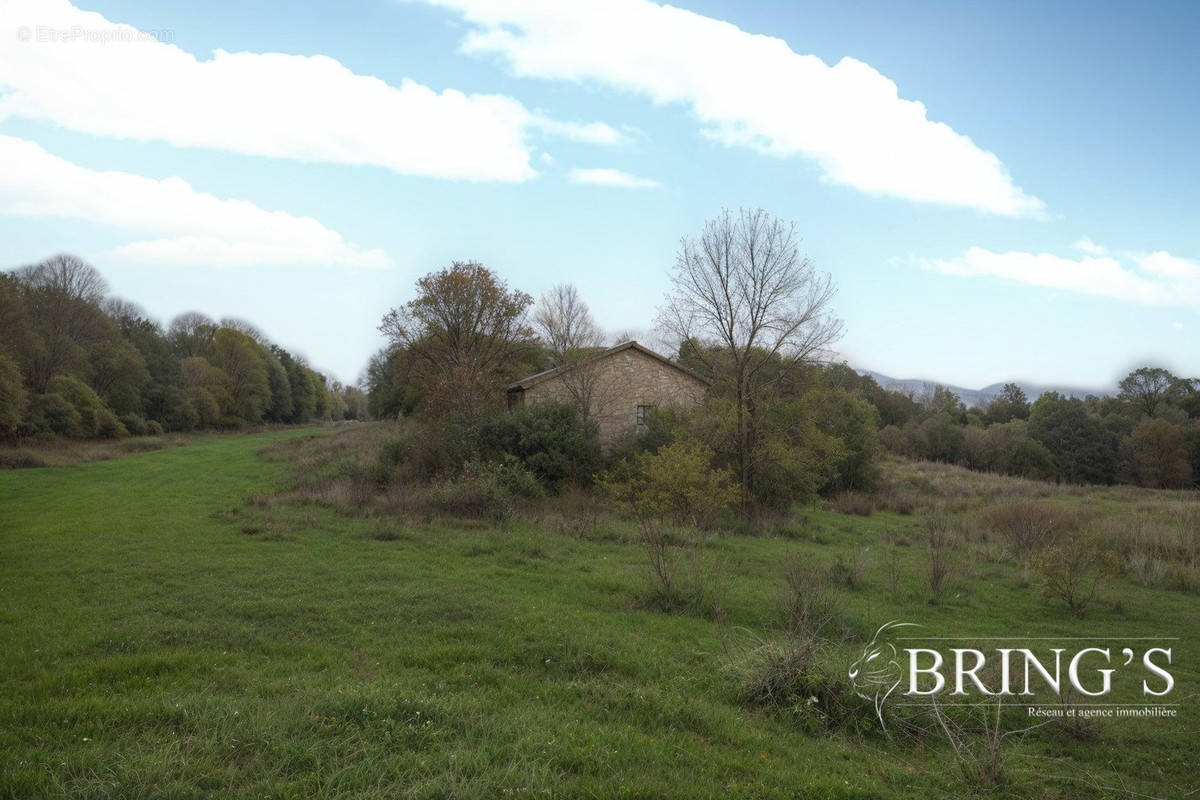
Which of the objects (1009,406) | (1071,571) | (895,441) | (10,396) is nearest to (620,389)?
(1071,571)

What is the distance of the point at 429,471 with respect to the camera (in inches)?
922

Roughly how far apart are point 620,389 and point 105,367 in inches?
1535

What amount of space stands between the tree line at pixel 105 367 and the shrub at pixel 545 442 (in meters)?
23.9

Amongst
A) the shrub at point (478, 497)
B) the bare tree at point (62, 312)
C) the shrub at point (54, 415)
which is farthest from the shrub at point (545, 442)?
the bare tree at point (62, 312)

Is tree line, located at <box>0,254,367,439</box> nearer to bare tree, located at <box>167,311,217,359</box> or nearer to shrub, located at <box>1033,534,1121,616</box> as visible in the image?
bare tree, located at <box>167,311,217,359</box>

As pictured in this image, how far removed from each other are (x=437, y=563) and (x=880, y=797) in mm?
8855

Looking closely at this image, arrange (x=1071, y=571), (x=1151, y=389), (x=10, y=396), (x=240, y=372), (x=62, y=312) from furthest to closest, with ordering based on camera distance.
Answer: (x=240, y=372) < (x=1151, y=389) < (x=62, y=312) < (x=10, y=396) < (x=1071, y=571)

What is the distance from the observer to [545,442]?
2397 cm

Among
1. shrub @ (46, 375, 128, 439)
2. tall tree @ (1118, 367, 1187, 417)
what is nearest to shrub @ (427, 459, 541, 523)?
shrub @ (46, 375, 128, 439)

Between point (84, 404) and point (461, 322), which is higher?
point (461, 322)

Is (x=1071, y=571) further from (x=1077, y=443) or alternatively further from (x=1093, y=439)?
(x=1093, y=439)

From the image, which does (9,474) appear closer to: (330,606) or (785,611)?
(330,606)

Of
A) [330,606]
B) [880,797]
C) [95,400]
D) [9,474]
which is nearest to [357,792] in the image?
[880,797]

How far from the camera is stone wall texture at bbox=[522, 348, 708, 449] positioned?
98.2 feet
